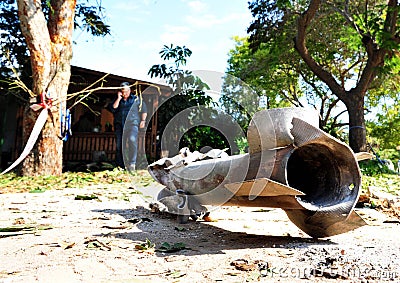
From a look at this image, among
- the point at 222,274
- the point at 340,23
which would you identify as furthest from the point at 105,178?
the point at 340,23

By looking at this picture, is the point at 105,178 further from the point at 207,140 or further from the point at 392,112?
the point at 392,112

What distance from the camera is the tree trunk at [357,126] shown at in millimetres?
11914

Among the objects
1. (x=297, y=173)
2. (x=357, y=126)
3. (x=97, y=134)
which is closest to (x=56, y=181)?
(x=297, y=173)

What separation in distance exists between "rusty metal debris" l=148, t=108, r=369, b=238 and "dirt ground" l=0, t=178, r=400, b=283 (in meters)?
0.20

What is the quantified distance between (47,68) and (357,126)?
8825 millimetres

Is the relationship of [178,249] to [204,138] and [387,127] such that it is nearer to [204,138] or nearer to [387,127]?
[204,138]

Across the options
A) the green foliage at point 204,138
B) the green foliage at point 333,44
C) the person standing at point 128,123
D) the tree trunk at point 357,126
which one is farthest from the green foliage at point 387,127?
the person standing at point 128,123

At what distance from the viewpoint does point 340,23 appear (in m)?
16.0

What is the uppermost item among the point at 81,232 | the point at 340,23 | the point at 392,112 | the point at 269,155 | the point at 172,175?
the point at 340,23

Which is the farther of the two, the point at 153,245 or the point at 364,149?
the point at 364,149

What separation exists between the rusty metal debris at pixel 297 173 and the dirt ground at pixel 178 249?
0.20 metres

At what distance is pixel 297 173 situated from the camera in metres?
2.90

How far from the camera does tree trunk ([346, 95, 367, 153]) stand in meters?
11.9

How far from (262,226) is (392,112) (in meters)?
24.0
